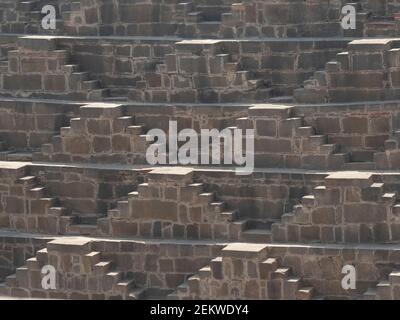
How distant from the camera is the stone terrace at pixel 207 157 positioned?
4419 centimetres

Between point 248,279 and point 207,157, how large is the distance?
3.24m

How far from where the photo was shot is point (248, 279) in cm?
4416

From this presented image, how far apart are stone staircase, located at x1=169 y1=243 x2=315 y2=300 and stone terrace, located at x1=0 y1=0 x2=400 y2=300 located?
Result: 3cm

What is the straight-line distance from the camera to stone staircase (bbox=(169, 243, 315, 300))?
144 feet

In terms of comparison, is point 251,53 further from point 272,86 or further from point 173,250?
point 173,250

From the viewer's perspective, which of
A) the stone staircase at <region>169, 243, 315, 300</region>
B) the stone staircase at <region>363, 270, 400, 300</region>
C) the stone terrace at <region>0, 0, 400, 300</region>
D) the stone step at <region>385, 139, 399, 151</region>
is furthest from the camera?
the stone step at <region>385, 139, 399, 151</region>

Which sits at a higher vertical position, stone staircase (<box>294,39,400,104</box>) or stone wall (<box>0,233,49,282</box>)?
stone staircase (<box>294,39,400,104</box>)

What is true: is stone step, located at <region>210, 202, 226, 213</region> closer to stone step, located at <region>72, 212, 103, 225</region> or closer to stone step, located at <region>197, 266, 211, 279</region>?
stone step, located at <region>197, 266, 211, 279</region>

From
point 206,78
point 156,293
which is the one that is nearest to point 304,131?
point 206,78

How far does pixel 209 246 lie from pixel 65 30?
289 inches

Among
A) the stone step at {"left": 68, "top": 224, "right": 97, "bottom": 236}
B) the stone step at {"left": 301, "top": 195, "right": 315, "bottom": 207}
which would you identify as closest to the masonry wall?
the stone step at {"left": 68, "top": 224, "right": 97, "bottom": 236}

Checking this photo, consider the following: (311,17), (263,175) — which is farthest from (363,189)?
(311,17)

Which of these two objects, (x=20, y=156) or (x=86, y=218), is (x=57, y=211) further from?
(x=20, y=156)

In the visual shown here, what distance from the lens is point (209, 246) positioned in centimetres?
4503
